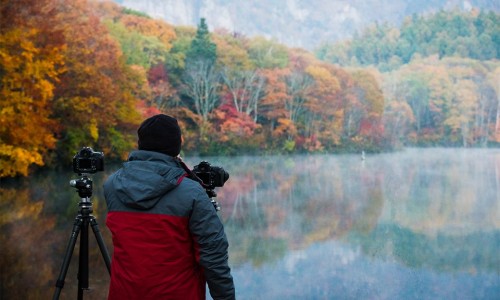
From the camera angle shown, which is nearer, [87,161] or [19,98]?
[87,161]

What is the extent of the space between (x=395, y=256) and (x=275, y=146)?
9618 mm

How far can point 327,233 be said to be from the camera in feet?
23.7

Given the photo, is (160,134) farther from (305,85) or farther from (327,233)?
(305,85)

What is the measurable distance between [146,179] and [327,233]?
17.8 ft

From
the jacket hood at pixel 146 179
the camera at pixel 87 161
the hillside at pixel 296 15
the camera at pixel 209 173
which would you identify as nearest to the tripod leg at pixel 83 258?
the camera at pixel 87 161

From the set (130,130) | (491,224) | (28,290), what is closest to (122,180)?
(28,290)

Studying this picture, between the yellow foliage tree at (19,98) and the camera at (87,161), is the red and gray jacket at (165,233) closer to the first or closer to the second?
the camera at (87,161)

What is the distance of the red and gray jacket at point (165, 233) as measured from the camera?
198cm

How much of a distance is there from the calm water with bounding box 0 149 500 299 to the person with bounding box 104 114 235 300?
195 cm

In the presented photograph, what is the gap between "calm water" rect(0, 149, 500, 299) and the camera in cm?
473

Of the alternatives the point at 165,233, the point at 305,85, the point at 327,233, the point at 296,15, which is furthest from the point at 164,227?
the point at 296,15

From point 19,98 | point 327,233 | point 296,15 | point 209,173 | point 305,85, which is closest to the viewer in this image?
point 209,173

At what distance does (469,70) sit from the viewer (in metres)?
15.8

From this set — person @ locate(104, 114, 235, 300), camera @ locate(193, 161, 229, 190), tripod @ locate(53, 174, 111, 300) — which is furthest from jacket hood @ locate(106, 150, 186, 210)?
tripod @ locate(53, 174, 111, 300)
